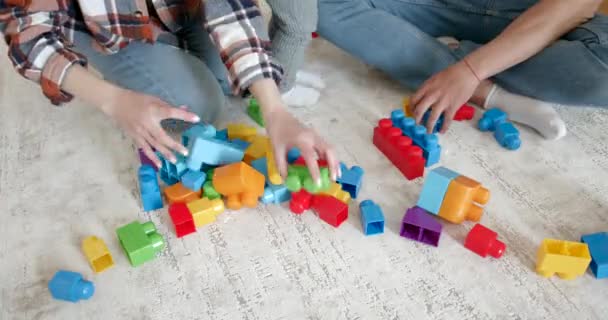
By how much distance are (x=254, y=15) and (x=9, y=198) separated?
0.55m

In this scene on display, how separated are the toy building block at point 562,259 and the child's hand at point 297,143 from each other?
0.32m

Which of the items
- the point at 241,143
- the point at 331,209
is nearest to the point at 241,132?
the point at 241,143

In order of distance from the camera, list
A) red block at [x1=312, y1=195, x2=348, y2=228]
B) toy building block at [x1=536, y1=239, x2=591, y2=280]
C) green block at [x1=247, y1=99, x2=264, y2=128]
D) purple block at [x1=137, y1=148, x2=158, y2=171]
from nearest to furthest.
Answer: toy building block at [x1=536, y1=239, x2=591, y2=280]
red block at [x1=312, y1=195, x2=348, y2=228]
purple block at [x1=137, y1=148, x2=158, y2=171]
green block at [x1=247, y1=99, x2=264, y2=128]

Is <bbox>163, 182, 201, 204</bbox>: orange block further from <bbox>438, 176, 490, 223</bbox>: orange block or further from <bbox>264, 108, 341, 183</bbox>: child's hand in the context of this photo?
<bbox>438, 176, 490, 223</bbox>: orange block

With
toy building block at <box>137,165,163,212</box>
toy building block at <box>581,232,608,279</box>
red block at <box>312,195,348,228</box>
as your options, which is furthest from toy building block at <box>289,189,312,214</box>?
toy building block at <box>581,232,608,279</box>

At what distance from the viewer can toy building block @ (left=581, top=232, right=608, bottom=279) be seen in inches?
31.0

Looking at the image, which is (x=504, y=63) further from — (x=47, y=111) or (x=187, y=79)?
(x=47, y=111)

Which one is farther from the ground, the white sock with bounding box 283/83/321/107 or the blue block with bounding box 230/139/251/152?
the blue block with bounding box 230/139/251/152

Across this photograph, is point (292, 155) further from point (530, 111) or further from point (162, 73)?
point (530, 111)

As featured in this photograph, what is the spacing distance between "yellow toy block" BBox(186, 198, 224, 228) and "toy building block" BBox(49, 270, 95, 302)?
188 mm

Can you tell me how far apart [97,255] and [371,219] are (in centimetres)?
43

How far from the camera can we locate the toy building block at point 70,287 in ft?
2.55

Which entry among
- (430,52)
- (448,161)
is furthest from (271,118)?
(430,52)

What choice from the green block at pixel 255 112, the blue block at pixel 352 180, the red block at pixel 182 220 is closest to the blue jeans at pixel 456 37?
the green block at pixel 255 112
